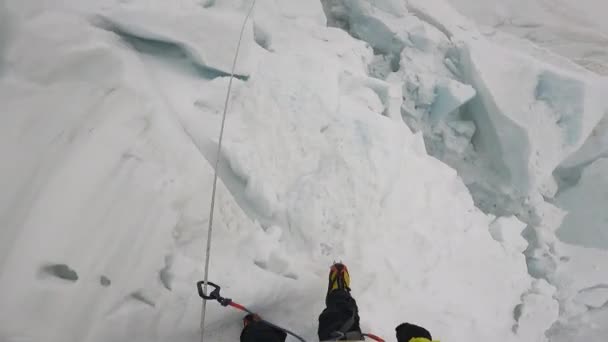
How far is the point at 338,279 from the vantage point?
158 cm

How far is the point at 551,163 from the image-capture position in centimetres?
291

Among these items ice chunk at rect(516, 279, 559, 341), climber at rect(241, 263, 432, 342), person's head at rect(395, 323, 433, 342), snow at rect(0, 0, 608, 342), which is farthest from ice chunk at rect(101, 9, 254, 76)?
ice chunk at rect(516, 279, 559, 341)

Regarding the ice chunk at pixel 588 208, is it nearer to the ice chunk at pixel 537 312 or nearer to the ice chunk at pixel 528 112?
the ice chunk at pixel 528 112

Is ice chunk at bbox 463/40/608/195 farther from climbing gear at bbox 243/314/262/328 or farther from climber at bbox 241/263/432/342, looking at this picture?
climbing gear at bbox 243/314/262/328

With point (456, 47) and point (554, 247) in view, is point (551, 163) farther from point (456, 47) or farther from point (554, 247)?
Answer: point (456, 47)

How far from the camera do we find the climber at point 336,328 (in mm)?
1333

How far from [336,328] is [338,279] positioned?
8.7 inches

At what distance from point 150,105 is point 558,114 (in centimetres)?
284

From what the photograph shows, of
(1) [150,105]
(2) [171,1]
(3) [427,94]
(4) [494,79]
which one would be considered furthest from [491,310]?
(2) [171,1]

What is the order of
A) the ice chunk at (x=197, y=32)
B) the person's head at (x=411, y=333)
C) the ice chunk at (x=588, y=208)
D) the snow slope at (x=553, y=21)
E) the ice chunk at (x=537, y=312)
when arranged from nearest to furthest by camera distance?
the person's head at (x=411, y=333) → the ice chunk at (x=197, y=32) → the ice chunk at (x=537, y=312) → the ice chunk at (x=588, y=208) → the snow slope at (x=553, y=21)

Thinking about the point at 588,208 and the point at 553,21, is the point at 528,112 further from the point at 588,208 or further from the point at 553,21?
the point at 553,21

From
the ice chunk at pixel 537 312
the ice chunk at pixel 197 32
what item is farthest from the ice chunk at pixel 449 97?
the ice chunk at pixel 197 32

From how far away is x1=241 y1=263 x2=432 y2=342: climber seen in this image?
52.5 inches

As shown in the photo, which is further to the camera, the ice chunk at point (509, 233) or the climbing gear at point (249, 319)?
the ice chunk at point (509, 233)
